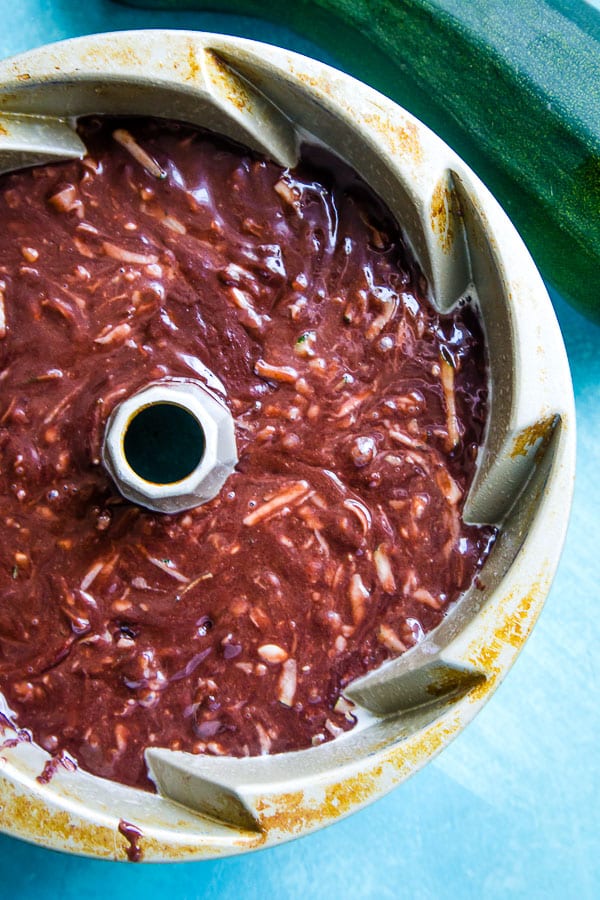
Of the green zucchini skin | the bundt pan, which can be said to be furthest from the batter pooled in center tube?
the green zucchini skin

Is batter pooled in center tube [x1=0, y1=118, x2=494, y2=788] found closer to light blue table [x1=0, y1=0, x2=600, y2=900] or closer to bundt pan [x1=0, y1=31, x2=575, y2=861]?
bundt pan [x1=0, y1=31, x2=575, y2=861]

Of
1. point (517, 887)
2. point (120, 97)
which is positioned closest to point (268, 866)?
point (517, 887)

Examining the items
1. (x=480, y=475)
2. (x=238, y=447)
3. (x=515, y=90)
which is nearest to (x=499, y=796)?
(x=480, y=475)

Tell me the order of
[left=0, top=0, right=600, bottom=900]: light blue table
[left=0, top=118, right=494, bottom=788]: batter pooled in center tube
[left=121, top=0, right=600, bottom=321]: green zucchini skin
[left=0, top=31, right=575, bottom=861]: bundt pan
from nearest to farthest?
[left=0, top=31, right=575, bottom=861]: bundt pan
[left=0, top=118, right=494, bottom=788]: batter pooled in center tube
[left=121, top=0, right=600, bottom=321]: green zucchini skin
[left=0, top=0, right=600, bottom=900]: light blue table

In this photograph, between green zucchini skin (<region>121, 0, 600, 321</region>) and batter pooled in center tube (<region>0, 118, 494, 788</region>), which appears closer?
batter pooled in center tube (<region>0, 118, 494, 788</region>)

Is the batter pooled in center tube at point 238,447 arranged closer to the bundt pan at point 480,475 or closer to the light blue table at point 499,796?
the bundt pan at point 480,475

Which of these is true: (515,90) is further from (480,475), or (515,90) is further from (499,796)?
(499,796)
